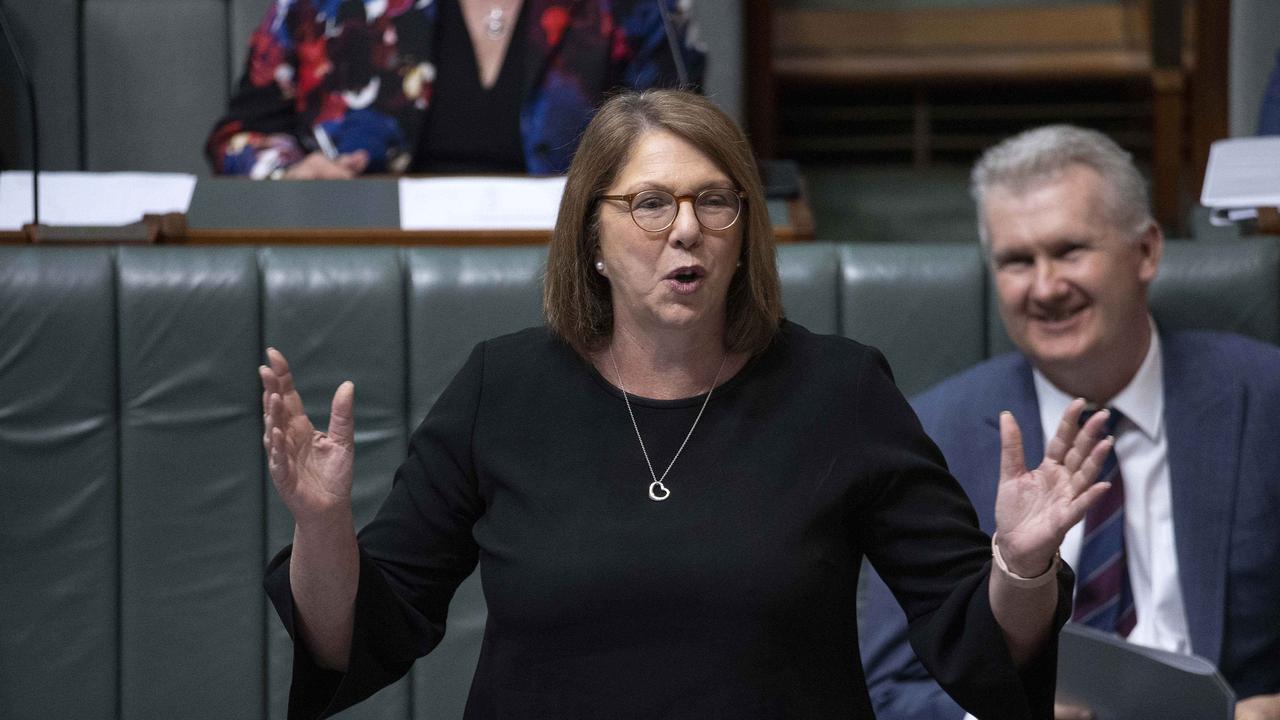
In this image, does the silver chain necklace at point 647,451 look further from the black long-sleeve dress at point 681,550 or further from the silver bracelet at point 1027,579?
the silver bracelet at point 1027,579

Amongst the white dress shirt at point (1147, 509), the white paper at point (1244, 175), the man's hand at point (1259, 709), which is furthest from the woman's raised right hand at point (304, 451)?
the white paper at point (1244, 175)

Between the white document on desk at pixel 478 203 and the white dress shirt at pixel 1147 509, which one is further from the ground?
the white document on desk at pixel 478 203

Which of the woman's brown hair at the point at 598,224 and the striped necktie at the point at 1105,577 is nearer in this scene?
the woman's brown hair at the point at 598,224

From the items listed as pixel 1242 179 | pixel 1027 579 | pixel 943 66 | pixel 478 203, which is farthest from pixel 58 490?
pixel 943 66

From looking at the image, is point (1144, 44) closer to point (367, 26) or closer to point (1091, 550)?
point (367, 26)

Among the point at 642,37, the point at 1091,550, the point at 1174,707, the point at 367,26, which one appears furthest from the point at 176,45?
the point at 1174,707

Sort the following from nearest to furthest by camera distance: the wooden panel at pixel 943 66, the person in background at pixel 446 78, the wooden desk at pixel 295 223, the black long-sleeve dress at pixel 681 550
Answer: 1. the black long-sleeve dress at pixel 681 550
2. the wooden desk at pixel 295 223
3. the person in background at pixel 446 78
4. the wooden panel at pixel 943 66

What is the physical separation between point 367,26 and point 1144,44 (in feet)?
7.35

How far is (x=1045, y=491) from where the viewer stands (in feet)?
4.01

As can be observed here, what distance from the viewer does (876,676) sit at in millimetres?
1760

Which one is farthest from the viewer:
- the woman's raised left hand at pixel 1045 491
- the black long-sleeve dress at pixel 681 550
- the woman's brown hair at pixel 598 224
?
the woman's brown hair at pixel 598 224

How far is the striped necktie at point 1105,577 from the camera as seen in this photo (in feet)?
5.74

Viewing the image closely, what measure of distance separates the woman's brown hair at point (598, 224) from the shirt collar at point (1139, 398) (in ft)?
1.74

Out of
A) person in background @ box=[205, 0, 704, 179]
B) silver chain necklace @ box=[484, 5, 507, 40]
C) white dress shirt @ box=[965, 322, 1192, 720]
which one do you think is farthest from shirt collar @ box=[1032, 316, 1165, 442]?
silver chain necklace @ box=[484, 5, 507, 40]
